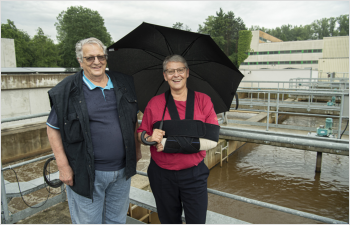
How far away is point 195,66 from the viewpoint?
224 centimetres

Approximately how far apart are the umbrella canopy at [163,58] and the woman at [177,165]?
19cm

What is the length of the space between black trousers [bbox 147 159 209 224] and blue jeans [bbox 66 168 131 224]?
0.95 feet

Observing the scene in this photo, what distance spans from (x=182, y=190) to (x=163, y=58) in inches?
47.7

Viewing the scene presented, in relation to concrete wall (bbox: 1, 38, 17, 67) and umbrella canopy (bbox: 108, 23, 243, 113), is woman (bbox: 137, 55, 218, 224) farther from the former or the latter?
concrete wall (bbox: 1, 38, 17, 67)

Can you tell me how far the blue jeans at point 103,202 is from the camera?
186 centimetres

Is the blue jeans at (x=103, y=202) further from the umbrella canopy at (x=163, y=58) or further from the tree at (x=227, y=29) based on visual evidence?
the tree at (x=227, y=29)

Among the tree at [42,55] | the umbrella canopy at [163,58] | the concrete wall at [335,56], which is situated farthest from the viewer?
the tree at [42,55]

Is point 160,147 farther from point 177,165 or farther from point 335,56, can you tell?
point 335,56

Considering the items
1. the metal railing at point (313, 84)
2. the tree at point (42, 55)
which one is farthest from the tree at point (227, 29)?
the tree at point (42, 55)

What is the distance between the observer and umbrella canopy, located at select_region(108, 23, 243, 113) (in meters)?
1.94

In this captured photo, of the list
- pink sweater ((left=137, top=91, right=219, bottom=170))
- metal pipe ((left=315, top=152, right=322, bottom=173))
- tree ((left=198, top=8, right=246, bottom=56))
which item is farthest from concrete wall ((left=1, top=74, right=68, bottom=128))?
tree ((left=198, top=8, right=246, bottom=56))

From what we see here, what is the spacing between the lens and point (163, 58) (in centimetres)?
225

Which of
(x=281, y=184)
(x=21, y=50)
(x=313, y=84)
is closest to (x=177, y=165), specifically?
(x=281, y=184)

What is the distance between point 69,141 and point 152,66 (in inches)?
42.4
